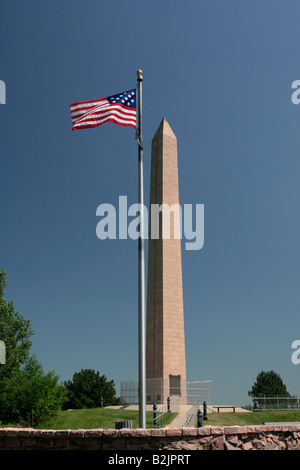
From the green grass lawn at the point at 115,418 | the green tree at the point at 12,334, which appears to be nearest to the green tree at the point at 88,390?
the green tree at the point at 12,334

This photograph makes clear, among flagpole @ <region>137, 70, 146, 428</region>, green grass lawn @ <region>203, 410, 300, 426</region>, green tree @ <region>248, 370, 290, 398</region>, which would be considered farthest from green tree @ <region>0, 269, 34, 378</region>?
green tree @ <region>248, 370, 290, 398</region>

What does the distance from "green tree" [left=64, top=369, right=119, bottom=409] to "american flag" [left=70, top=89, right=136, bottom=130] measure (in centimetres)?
4075

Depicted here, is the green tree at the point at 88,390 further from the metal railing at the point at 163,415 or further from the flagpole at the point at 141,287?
the flagpole at the point at 141,287

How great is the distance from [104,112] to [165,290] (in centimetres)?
1911

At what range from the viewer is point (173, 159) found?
35.4 meters

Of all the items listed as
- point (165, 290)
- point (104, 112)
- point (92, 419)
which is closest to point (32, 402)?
point (92, 419)

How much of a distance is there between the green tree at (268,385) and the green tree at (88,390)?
19.1 m

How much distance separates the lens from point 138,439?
937 cm

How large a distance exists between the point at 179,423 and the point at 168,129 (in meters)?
24.2

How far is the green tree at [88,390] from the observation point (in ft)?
159

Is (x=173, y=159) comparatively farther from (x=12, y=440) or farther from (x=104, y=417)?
(x=12, y=440)

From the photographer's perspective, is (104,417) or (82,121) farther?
(104,417)

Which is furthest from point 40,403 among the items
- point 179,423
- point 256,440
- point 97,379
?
point 97,379
